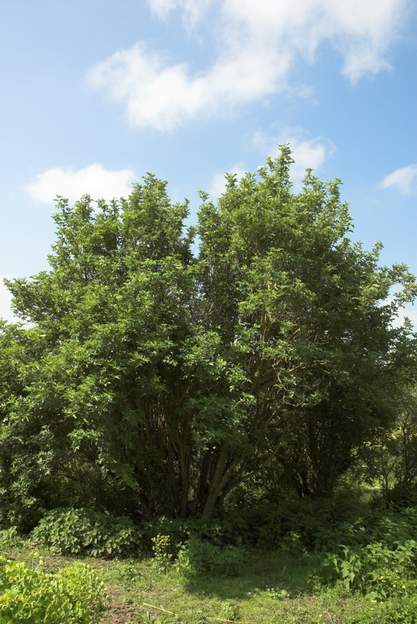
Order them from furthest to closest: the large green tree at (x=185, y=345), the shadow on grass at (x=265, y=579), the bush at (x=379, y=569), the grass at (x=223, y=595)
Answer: the large green tree at (x=185, y=345) < the shadow on grass at (x=265, y=579) < the bush at (x=379, y=569) < the grass at (x=223, y=595)

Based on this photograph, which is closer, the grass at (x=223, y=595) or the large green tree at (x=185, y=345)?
the grass at (x=223, y=595)

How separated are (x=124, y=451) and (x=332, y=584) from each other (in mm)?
3651

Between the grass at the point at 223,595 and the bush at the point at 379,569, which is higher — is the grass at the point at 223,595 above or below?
below

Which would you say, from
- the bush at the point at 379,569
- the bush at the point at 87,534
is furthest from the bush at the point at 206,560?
the bush at the point at 379,569

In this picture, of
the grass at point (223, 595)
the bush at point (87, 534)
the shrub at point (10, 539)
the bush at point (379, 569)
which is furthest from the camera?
the shrub at point (10, 539)

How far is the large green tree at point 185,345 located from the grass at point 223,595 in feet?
4.41

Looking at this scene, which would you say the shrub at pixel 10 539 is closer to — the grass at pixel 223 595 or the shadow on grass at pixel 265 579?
the grass at pixel 223 595

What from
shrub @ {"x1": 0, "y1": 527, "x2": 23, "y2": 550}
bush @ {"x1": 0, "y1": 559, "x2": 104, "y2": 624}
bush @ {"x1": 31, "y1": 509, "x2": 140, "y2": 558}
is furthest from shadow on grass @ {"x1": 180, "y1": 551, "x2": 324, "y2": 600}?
bush @ {"x1": 0, "y1": 559, "x2": 104, "y2": 624}

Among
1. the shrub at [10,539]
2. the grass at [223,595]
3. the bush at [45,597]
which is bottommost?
the grass at [223,595]

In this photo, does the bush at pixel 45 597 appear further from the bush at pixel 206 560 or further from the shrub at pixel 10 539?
the shrub at pixel 10 539

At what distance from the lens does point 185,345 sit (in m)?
7.44

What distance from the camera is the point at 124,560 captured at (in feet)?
25.2

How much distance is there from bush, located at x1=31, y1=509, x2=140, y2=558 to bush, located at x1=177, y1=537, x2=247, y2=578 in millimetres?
961

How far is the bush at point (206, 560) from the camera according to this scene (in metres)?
7.25
